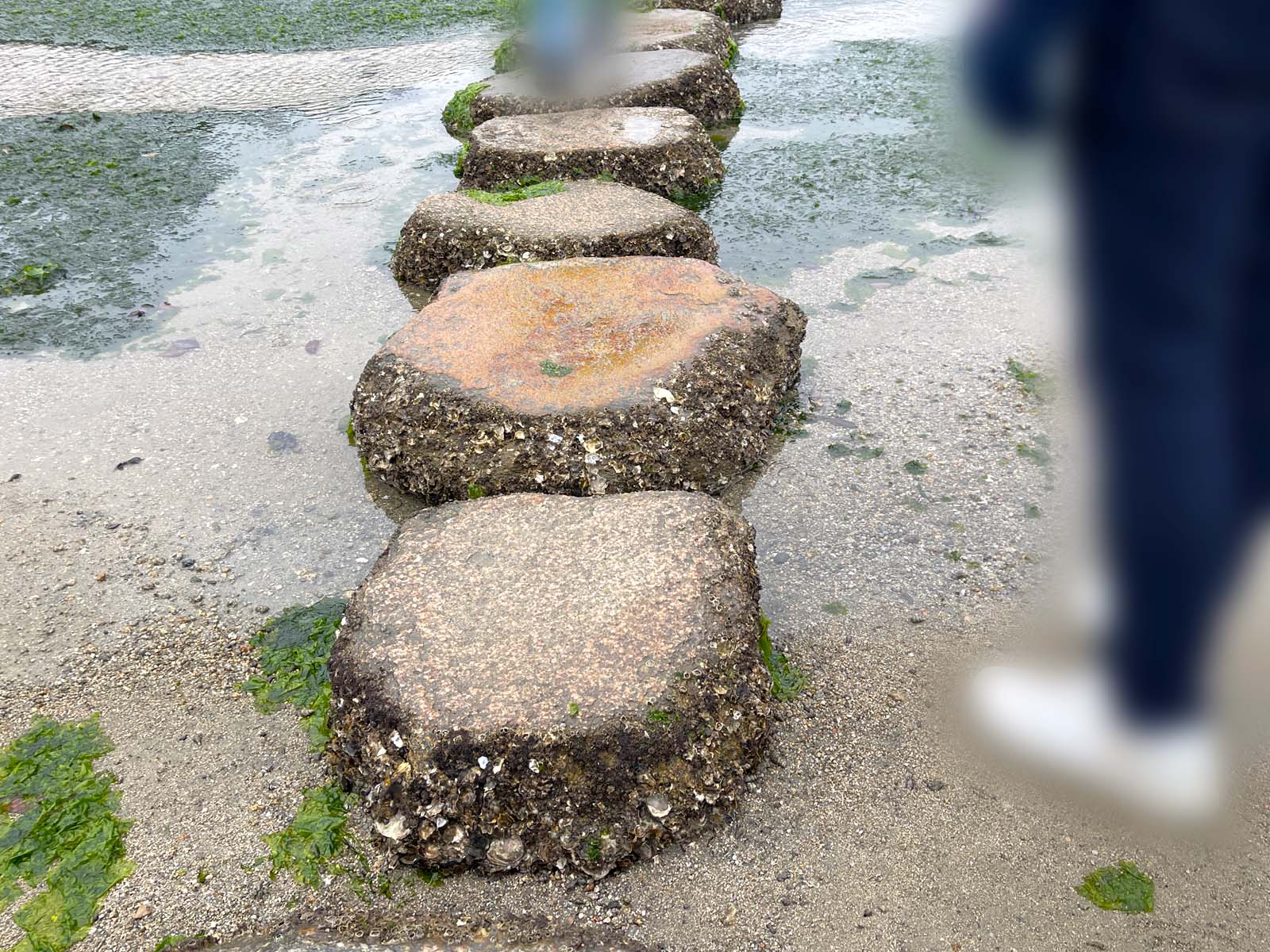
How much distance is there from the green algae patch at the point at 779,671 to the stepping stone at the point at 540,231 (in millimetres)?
1684

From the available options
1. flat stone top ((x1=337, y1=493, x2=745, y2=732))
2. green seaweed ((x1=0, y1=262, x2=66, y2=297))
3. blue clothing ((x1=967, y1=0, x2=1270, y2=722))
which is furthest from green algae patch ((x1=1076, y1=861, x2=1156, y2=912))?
green seaweed ((x1=0, y1=262, x2=66, y2=297))

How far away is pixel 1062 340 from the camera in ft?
4.57

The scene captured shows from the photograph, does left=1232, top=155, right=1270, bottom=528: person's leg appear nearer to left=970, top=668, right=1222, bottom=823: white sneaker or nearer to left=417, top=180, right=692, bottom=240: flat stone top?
left=970, top=668, right=1222, bottom=823: white sneaker

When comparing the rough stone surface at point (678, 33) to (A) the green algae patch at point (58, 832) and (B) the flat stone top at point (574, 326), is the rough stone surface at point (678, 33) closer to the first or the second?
(B) the flat stone top at point (574, 326)

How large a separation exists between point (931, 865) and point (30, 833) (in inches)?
59.4

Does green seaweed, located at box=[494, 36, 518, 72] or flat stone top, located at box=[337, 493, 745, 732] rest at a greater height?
green seaweed, located at box=[494, 36, 518, 72]

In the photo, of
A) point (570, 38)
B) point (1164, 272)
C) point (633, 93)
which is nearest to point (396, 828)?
point (1164, 272)

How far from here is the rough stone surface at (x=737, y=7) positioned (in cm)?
652

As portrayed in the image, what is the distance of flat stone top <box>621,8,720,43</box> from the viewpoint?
5633mm

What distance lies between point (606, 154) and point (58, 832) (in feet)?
10.5

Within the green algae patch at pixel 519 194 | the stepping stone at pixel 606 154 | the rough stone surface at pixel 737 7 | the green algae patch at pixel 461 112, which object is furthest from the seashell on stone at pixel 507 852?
the rough stone surface at pixel 737 7

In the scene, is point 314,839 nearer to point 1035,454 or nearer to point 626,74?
point 1035,454

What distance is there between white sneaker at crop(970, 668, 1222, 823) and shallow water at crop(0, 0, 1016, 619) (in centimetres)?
88

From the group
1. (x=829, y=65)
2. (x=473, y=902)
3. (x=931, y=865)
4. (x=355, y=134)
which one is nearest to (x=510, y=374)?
(x=473, y=902)
